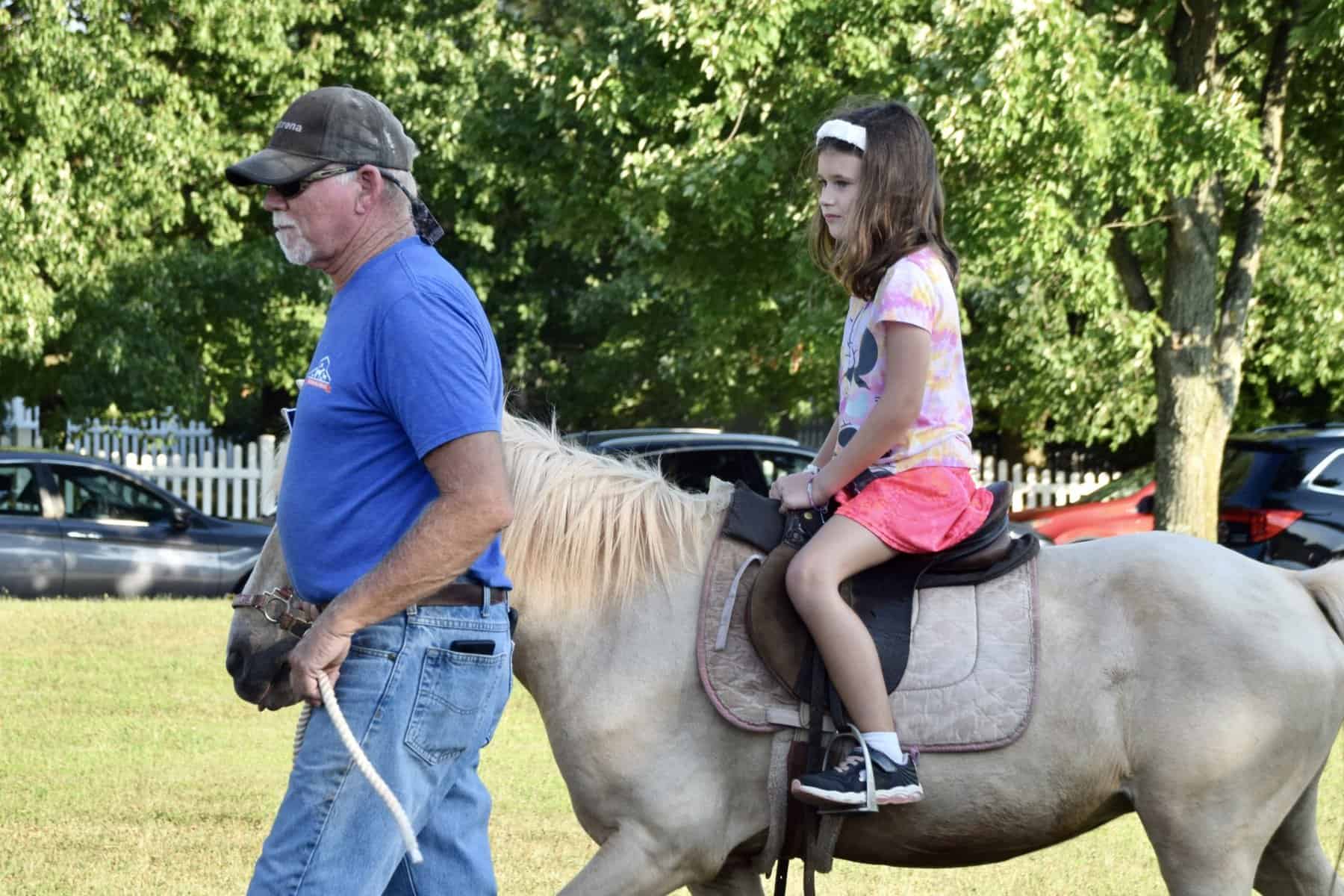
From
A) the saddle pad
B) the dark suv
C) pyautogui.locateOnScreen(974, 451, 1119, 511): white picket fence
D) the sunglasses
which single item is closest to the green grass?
the saddle pad

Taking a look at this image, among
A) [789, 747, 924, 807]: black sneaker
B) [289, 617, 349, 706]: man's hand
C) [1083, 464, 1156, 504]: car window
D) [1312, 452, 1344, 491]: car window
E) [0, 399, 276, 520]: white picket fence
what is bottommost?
[0, 399, 276, 520]: white picket fence

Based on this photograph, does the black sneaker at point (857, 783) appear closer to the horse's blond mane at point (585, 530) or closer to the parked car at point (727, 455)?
the horse's blond mane at point (585, 530)

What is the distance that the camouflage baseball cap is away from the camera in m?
2.96

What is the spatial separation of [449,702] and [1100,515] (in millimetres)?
12424

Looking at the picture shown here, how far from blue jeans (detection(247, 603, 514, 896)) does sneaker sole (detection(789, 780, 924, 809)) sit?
80cm

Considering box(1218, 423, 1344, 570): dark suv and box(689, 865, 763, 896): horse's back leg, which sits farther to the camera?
box(1218, 423, 1344, 570): dark suv

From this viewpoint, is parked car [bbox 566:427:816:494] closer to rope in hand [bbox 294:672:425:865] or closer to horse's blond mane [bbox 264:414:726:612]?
horse's blond mane [bbox 264:414:726:612]

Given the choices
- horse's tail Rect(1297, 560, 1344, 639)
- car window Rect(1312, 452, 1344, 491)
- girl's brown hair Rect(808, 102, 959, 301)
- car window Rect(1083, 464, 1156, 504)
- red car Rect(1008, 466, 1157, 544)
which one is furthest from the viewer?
car window Rect(1083, 464, 1156, 504)

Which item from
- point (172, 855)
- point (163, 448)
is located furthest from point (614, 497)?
point (163, 448)

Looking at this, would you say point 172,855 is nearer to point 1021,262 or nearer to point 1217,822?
point 1217,822

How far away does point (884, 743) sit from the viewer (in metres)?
3.54

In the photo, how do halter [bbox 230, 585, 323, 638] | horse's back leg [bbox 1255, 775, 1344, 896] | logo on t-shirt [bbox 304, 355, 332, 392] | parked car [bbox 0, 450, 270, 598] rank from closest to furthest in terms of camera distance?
logo on t-shirt [bbox 304, 355, 332, 392], halter [bbox 230, 585, 323, 638], horse's back leg [bbox 1255, 775, 1344, 896], parked car [bbox 0, 450, 270, 598]

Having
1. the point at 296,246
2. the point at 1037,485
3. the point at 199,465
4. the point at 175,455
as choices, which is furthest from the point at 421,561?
the point at 199,465

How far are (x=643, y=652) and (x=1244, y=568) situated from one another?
1512 mm
